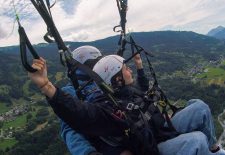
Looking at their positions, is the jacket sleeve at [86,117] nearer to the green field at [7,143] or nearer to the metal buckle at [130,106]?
the metal buckle at [130,106]

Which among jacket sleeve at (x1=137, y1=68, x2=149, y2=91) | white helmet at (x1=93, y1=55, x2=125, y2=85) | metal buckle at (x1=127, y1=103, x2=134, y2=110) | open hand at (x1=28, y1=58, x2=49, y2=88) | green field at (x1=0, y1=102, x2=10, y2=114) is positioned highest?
open hand at (x1=28, y1=58, x2=49, y2=88)

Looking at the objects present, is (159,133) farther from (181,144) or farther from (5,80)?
(5,80)

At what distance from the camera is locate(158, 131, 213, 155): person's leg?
12.7 feet

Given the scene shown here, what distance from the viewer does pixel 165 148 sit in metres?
4.17

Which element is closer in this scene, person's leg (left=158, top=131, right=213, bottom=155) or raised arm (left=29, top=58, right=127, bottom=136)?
raised arm (left=29, top=58, right=127, bottom=136)

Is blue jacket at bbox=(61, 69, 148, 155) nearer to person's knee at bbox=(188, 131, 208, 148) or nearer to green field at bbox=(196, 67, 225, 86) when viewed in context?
person's knee at bbox=(188, 131, 208, 148)

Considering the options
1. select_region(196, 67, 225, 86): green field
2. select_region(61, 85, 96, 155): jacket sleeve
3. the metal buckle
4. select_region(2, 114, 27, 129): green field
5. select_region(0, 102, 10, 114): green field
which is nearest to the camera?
the metal buckle

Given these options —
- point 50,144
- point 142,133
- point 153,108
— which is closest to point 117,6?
point 153,108

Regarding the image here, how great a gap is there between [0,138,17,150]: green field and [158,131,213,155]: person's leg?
76.3m

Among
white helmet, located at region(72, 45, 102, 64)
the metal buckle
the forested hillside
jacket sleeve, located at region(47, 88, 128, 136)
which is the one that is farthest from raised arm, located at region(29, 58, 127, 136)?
the forested hillside

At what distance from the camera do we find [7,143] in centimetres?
8012

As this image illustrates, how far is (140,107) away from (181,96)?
283ft

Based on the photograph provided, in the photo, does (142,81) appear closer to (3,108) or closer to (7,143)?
(7,143)

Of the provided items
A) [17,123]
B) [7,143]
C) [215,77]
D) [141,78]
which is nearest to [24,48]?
[141,78]
